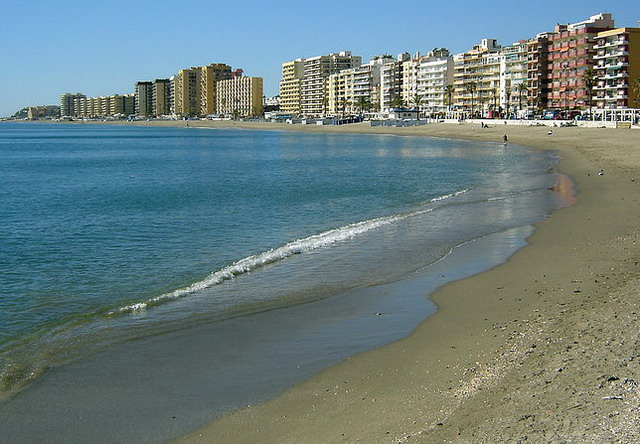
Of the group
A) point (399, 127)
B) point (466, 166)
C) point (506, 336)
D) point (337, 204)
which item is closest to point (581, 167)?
point (466, 166)

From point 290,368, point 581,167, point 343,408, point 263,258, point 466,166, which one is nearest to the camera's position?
point 343,408

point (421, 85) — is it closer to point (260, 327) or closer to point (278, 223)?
point (278, 223)

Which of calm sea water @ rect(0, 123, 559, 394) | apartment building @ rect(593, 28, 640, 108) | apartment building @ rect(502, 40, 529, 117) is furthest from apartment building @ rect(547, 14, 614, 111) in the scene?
calm sea water @ rect(0, 123, 559, 394)

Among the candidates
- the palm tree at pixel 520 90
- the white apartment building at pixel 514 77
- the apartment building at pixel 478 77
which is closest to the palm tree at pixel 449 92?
the apartment building at pixel 478 77

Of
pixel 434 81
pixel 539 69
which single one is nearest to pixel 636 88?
pixel 539 69

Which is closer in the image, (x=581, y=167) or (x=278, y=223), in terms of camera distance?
(x=278, y=223)

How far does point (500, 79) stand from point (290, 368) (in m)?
147

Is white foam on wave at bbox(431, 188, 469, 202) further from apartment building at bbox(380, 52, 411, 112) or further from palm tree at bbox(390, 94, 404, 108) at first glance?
apartment building at bbox(380, 52, 411, 112)

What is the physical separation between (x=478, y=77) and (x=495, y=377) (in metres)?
157

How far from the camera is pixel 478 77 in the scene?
15788 cm

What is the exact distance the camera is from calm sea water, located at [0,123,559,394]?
12.2 metres

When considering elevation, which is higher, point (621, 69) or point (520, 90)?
point (520, 90)

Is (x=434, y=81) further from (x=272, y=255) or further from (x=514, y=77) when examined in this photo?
(x=272, y=255)

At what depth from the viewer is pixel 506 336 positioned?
969 cm
